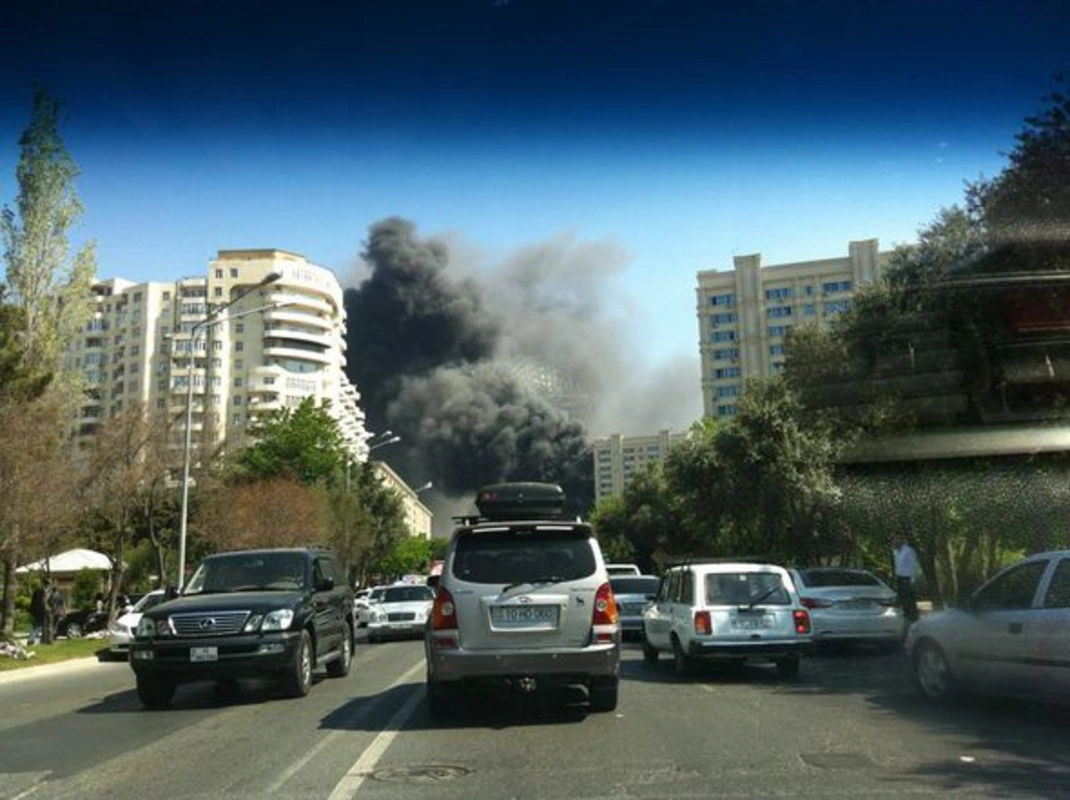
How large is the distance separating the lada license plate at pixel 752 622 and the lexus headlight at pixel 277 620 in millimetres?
5643

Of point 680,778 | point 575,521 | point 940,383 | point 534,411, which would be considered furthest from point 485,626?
point 534,411

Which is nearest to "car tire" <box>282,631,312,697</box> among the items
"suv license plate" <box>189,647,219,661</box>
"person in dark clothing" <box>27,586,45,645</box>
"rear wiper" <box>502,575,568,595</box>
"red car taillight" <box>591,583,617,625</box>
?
"suv license plate" <box>189,647,219,661</box>

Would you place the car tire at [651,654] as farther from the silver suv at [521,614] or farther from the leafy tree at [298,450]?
the leafy tree at [298,450]

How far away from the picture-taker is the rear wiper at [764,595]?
44.0ft

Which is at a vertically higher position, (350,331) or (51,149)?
(350,331)

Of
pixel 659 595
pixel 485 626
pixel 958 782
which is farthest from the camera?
pixel 659 595

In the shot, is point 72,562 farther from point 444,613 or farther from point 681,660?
point 444,613

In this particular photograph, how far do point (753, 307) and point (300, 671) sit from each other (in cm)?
11517

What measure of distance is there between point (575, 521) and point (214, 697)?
5862 millimetres

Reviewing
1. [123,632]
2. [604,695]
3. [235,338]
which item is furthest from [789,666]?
[235,338]

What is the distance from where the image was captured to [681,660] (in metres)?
13.8

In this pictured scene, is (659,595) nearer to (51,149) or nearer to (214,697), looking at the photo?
(214,697)

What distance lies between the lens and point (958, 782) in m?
6.93

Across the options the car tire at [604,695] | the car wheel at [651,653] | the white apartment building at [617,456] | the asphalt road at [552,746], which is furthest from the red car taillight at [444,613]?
the white apartment building at [617,456]
